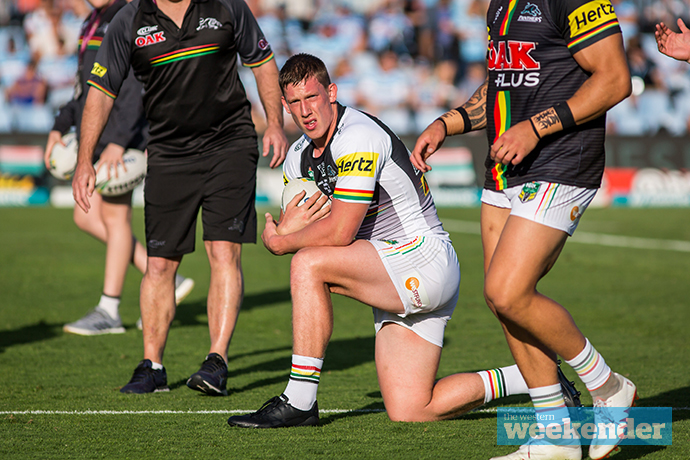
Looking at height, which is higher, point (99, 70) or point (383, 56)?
point (99, 70)

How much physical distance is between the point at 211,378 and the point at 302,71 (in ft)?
5.65

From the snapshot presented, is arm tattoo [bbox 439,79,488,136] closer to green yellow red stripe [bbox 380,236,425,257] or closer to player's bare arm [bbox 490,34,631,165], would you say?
green yellow red stripe [bbox 380,236,425,257]

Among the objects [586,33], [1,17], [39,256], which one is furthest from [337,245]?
[1,17]

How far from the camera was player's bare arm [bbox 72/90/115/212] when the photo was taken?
4535 mm

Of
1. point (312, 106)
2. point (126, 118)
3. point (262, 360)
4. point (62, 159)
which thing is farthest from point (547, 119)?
point (62, 159)

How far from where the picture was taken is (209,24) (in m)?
4.66

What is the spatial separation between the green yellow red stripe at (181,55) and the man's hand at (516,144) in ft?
7.43

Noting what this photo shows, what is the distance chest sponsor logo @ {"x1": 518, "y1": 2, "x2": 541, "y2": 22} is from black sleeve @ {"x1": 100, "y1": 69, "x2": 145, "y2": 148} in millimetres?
3678

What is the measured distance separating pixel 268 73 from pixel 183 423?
7.46 ft

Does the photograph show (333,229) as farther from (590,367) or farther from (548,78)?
(590,367)

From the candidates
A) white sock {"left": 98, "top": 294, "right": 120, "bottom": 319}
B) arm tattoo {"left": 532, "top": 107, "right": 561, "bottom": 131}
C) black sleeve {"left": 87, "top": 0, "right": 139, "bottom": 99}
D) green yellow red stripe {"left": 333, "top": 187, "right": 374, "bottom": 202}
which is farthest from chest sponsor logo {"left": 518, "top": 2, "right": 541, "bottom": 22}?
white sock {"left": 98, "top": 294, "right": 120, "bottom": 319}

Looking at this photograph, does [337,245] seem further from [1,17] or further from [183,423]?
[1,17]

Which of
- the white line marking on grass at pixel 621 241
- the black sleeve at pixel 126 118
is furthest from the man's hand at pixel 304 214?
the white line marking on grass at pixel 621 241

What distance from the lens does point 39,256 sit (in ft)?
33.5
